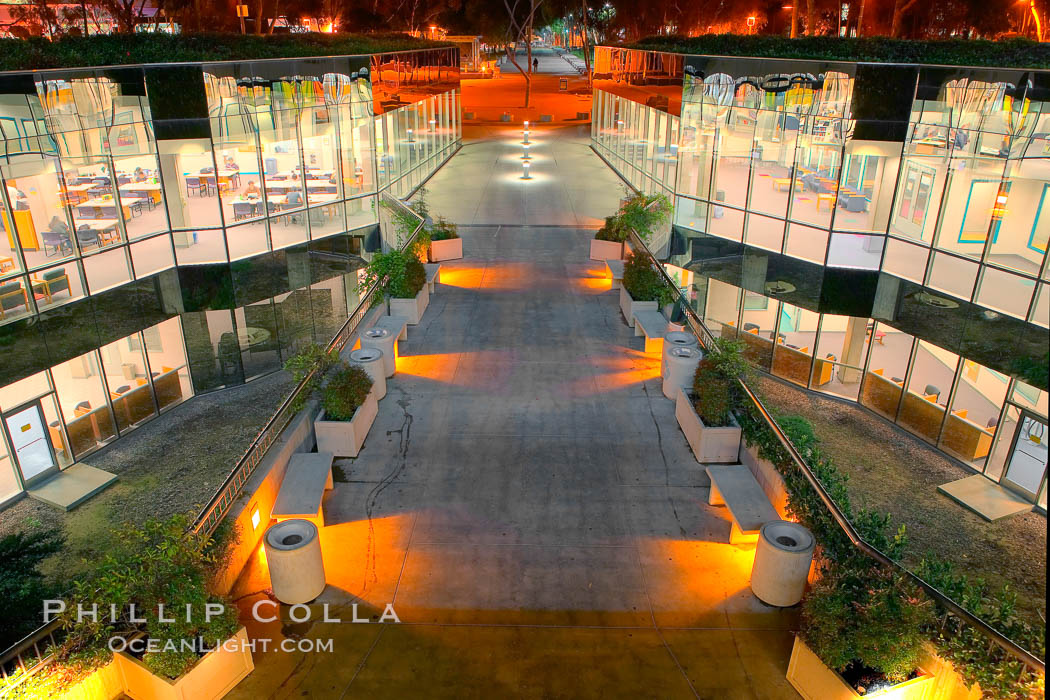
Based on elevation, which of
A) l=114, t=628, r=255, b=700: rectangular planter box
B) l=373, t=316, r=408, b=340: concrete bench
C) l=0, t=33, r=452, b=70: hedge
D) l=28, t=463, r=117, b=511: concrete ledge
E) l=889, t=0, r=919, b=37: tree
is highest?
l=889, t=0, r=919, b=37: tree

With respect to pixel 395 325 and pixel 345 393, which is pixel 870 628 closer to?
pixel 345 393

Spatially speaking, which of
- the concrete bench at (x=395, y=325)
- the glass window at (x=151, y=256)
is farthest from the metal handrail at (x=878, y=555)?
the glass window at (x=151, y=256)

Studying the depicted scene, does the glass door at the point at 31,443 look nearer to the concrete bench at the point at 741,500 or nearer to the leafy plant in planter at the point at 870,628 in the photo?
the concrete bench at the point at 741,500

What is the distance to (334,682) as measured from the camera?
7270 millimetres

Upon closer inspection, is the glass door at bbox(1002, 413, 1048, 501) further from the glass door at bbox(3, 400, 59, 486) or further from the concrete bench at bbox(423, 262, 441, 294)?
the glass door at bbox(3, 400, 59, 486)

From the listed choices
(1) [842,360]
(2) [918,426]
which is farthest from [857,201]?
(2) [918,426]

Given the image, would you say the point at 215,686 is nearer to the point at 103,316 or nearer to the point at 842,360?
the point at 103,316

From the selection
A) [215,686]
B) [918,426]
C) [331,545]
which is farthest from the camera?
[918,426]

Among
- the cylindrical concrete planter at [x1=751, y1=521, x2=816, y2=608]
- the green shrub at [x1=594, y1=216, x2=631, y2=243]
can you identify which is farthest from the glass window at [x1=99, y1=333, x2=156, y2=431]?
the green shrub at [x1=594, y1=216, x2=631, y2=243]

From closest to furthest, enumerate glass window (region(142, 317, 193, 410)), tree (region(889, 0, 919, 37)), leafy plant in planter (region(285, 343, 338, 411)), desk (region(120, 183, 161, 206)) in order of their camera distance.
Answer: leafy plant in planter (region(285, 343, 338, 411))
glass window (region(142, 317, 193, 410))
desk (region(120, 183, 161, 206))
tree (region(889, 0, 919, 37))

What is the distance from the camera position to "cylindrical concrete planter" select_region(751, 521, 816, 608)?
8.12 metres

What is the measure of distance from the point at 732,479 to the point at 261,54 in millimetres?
12502

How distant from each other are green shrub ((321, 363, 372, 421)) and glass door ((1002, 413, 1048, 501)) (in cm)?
1051

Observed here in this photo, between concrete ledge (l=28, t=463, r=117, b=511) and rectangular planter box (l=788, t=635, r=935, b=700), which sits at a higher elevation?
rectangular planter box (l=788, t=635, r=935, b=700)
